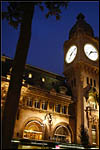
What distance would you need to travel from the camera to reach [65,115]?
3844 cm

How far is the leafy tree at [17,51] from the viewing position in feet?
28.4

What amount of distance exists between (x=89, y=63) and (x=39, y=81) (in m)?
14.6

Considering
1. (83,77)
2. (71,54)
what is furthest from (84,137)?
(71,54)

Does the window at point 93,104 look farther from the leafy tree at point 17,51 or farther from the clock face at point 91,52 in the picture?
the leafy tree at point 17,51

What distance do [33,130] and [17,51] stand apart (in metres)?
26.8

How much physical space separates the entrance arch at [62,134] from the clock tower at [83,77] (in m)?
1.79

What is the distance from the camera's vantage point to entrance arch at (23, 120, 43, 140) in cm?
3284

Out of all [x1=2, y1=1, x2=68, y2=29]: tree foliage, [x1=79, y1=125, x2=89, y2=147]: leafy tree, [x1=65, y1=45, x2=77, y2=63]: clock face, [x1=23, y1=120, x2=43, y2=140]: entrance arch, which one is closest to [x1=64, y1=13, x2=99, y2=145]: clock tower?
[x1=65, y1=45, x2=77, y2=63]: clock face

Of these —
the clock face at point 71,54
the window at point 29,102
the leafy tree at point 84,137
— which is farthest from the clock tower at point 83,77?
the window at point 29,102

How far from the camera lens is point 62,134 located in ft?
121

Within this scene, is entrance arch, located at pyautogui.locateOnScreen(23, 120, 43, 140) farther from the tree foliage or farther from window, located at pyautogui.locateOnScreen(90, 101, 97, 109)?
the tree foliage

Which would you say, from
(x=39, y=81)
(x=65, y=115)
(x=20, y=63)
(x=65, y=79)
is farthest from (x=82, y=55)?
(x=20, y=63)

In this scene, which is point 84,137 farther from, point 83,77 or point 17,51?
point 17,51

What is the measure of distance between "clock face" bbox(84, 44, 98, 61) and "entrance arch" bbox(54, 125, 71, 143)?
68.6ft
